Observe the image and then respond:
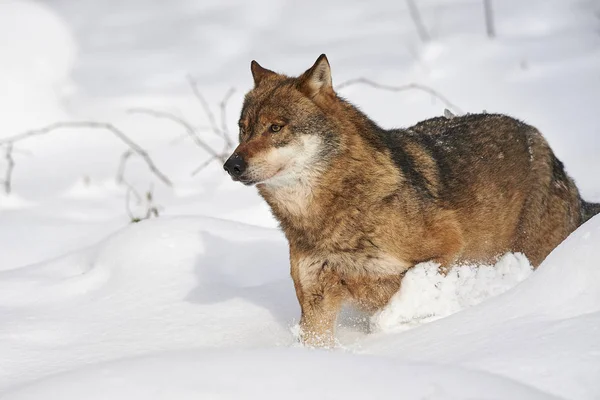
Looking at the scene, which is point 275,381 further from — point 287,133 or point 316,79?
point 316,79

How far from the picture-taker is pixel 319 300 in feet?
15.1

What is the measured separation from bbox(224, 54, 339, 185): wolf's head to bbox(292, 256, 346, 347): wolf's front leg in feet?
1.64

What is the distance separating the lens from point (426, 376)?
103 inches

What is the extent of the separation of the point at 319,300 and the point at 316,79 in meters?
1.22

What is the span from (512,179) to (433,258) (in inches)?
40.4

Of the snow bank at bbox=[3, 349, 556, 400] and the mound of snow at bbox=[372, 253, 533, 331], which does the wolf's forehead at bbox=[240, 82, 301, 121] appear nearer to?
the mound of snow at bbox=[372, 253, 533, 331]

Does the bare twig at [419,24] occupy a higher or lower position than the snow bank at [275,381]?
higher

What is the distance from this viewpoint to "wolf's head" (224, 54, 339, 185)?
444 cm

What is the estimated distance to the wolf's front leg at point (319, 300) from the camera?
4.57m

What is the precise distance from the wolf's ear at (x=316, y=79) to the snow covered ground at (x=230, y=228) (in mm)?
1137

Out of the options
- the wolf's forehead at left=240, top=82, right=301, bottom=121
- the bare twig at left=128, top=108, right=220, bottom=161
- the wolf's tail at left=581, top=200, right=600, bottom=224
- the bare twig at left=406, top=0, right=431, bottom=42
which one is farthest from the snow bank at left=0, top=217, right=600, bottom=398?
the bare twig at left=406, top=0, right=431, bottom=42

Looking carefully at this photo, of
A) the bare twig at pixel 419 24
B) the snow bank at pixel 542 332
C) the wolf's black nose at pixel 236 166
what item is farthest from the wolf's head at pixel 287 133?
the bare twig at pixel 419 24

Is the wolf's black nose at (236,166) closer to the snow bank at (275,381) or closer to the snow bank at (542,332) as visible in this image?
the snow bank at (542,332)

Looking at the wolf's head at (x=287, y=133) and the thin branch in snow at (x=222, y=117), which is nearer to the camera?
the wolf's head at (x=287, y=133)
